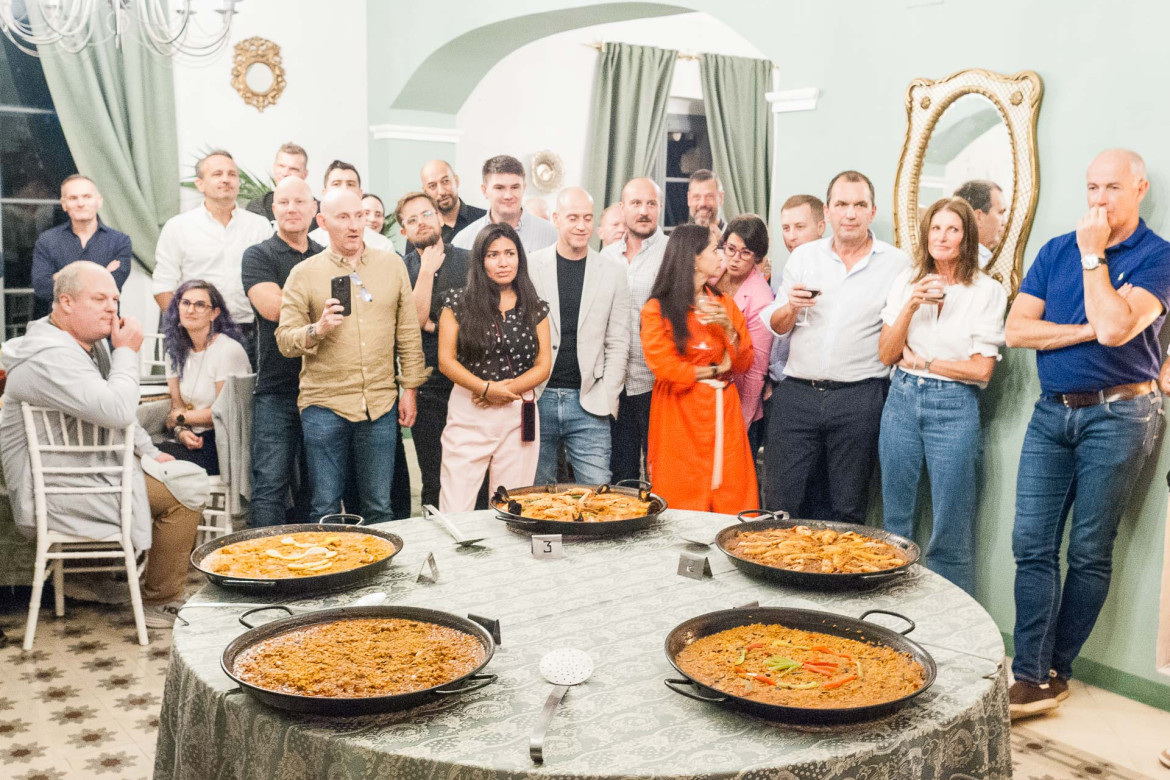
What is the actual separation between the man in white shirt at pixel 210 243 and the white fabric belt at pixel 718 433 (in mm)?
2253

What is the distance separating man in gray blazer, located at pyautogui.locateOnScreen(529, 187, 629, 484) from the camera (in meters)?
3.72

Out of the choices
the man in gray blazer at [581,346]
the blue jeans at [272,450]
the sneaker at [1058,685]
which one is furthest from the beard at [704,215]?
the sneaker at [1058,685]

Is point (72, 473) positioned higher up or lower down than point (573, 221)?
lower down

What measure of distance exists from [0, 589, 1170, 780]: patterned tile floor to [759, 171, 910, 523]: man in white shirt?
3.08 feet

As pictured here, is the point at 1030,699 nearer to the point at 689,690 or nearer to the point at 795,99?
the point at 689,690

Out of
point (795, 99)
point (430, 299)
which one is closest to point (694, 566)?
point (430, 299)

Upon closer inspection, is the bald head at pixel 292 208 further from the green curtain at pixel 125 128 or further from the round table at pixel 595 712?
the green curtain at pixel 125 128

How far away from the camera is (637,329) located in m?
3.88

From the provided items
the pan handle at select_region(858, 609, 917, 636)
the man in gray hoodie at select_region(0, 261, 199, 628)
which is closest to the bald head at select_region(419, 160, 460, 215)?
the man in gray hoodie at select_region(0, 261, 199, 628)

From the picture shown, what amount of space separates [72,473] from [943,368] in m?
2.84

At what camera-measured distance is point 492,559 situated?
2.01 m

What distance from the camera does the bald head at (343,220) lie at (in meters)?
3.54

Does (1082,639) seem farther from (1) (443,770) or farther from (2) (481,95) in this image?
(2) (481,95)

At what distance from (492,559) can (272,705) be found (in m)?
0.72
